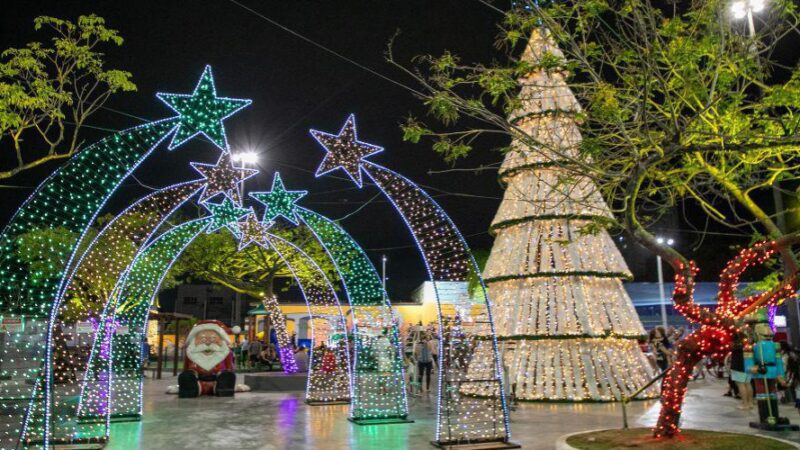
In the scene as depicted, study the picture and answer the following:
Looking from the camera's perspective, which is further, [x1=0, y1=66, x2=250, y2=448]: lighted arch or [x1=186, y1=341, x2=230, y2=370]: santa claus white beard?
[x1=186, y1=341, x2=230, y2=370]: santa claus white beard

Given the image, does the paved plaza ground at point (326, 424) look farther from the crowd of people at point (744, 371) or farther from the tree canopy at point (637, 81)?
the tree canopy at point (637, 81)

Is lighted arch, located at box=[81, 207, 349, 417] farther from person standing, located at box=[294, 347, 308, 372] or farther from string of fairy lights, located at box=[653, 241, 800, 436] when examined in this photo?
string of fairy lights, located at box=[653, 241, 800, 436]

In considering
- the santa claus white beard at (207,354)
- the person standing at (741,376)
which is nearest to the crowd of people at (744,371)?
the person standing at (741,376)

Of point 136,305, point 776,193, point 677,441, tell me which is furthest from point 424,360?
point 677,441

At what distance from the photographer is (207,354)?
17297 millimetres

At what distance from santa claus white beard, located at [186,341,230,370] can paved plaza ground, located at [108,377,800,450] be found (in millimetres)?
1673

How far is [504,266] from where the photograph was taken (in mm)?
15719

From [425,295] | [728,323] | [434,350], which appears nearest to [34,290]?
[728,323]

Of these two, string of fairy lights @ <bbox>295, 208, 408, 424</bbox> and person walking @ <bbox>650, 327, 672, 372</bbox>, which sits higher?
string of fairy lights @ <bbox>295, 208, 408, 424</bbox>

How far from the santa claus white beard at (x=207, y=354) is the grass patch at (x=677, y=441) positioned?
445 inches

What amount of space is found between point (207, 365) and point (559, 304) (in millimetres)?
9271

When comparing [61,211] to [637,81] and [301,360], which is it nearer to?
[637,81]

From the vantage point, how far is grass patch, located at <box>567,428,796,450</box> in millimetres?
7633

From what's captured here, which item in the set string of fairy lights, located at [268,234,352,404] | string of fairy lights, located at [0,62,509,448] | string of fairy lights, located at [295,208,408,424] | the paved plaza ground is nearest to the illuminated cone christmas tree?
the paved plaza ground
